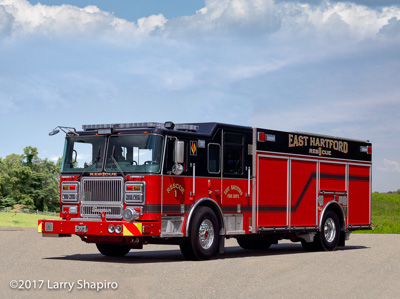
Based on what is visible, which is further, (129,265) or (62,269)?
(129,265)

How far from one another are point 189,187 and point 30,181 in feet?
264

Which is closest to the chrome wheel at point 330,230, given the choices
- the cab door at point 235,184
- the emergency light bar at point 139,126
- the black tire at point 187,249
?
the cab door at point 235,184

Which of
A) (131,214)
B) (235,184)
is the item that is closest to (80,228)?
(131,214)

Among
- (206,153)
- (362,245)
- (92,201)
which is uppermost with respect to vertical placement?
(206,153)

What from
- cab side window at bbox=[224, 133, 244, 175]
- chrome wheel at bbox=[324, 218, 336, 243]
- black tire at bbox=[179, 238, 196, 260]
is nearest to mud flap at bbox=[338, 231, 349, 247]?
chrome wheel at bbox=[324, 218, 336, 243]

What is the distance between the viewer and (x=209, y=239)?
1603 cm

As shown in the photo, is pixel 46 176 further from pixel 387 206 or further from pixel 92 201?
pixel 92 201

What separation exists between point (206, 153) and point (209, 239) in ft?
6.39

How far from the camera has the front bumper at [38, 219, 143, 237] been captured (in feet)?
48.1

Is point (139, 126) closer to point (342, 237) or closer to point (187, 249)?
point (187, 249)

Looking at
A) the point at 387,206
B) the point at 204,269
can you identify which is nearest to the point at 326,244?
the point at 204,269

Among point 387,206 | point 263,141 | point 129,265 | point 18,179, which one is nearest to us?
point 129,265

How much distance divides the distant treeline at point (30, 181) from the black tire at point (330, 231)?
72086mm

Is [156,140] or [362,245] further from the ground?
[156,140]
